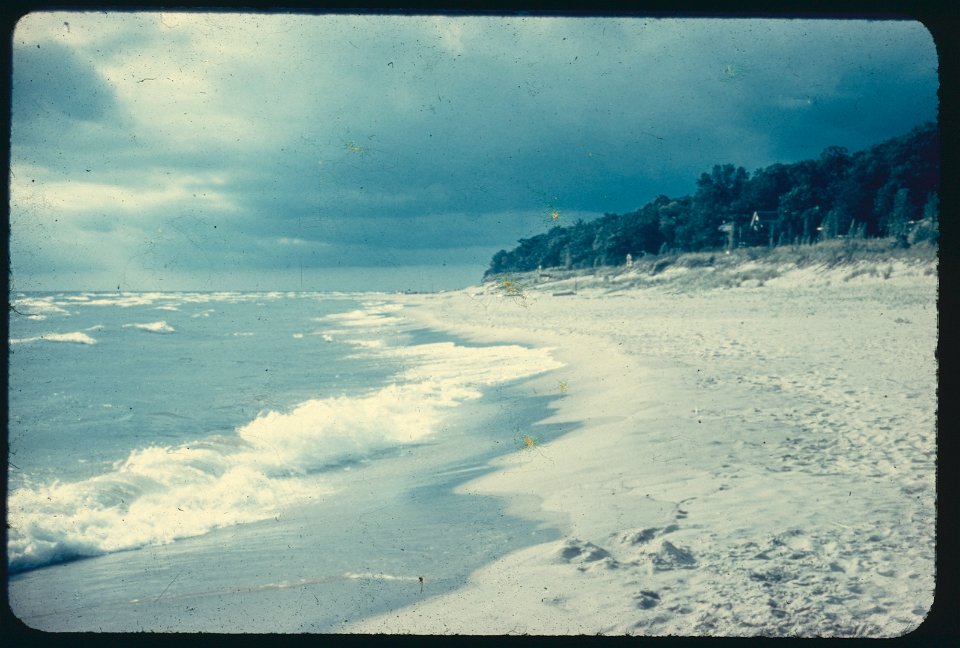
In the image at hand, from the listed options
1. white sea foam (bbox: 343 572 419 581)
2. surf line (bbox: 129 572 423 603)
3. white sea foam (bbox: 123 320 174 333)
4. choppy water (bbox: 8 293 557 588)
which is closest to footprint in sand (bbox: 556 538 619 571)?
white sea foam (bbox: 343 572 419 581)

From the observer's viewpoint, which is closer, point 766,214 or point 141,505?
point 141,505

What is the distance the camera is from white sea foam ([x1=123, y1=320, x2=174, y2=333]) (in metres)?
18.2

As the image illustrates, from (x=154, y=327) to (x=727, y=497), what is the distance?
19315mm

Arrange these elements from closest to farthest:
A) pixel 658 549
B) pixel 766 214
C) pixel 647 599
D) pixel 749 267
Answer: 1. pixel 647 599
2. pixel 658 549
3. pixel 766 214
4. pixel 749 267

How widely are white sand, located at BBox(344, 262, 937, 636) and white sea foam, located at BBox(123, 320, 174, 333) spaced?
48.9ft

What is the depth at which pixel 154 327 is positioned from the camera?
62.2 feet

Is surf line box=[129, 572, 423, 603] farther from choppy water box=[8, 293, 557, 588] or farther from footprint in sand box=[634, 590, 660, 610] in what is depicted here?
footprint in sand box=[634, 590, 660, 610]

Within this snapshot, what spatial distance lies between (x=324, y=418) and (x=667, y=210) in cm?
532

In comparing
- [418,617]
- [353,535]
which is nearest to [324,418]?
[353,535]

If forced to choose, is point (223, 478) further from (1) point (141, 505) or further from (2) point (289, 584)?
(2) point (289, 584)

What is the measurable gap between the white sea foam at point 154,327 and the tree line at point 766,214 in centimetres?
1431

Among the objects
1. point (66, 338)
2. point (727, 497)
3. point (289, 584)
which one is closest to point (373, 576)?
point (289, 584)

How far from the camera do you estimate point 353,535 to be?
3.53 m

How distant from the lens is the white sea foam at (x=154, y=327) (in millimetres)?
18234
